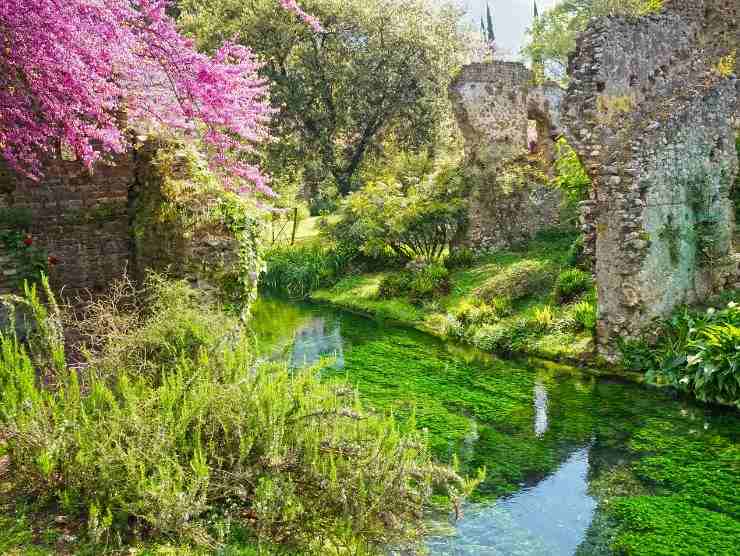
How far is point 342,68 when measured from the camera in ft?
88.9

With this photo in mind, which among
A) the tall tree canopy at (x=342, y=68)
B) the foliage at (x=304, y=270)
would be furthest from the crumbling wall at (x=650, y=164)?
the tall tree canopy at (x=342, y=68)

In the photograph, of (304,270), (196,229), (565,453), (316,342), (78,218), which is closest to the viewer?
(196,229)

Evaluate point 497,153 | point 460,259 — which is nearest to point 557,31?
point 497,153

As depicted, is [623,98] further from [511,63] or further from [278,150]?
[278,150]

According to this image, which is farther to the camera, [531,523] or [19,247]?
[19,247]

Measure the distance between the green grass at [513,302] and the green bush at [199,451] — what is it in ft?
23.6

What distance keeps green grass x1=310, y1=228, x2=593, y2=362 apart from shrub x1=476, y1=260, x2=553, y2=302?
0.07 feet

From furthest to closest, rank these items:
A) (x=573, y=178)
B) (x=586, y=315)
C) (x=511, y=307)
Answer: (x=573, y=178)
(x=511, y=307)
(x=586, y=315)

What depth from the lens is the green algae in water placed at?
665cm

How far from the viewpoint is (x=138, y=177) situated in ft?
29.0

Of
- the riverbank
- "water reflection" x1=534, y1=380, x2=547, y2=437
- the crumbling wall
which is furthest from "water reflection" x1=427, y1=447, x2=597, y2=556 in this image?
the crumbling wall

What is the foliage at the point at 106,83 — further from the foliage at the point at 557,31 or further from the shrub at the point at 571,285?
the foliage at the point at 557,31

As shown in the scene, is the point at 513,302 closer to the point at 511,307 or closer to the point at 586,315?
the point at 511,307

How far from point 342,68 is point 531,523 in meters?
23.1
